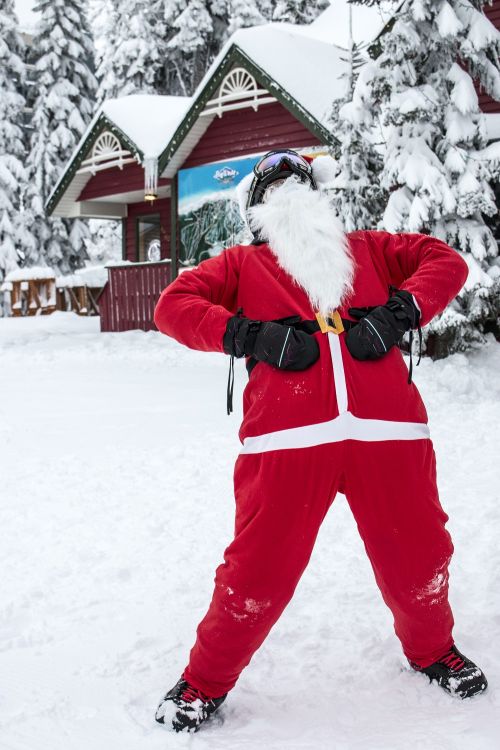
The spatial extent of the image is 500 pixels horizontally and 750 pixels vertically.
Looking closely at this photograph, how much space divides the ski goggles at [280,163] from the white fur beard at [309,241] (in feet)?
0.33

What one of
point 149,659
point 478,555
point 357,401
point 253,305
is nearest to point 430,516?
point 357,401

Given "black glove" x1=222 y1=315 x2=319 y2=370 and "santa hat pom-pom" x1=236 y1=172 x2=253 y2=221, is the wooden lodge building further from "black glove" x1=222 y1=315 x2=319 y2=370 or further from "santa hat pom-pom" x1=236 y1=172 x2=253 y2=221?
"black glove" x1=222 y1=315 x2=319 y2=370

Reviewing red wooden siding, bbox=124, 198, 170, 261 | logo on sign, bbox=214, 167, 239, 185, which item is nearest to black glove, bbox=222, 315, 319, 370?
logo on sign, bbox=214, 167, 239, 185

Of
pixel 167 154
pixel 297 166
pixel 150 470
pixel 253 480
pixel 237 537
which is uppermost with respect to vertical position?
pixel 167 154

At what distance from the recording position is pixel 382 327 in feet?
7.22

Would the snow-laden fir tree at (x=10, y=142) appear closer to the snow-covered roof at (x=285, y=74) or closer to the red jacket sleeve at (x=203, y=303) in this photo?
the snow-covered roof at (x=285, y=74)

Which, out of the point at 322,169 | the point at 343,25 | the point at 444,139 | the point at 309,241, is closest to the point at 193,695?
the point at 309,241

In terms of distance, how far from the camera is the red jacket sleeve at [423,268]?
7.61ft

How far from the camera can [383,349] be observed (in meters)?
2.22

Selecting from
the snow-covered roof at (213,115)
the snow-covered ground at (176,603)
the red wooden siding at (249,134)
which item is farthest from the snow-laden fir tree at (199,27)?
the snow-covered ground at (176,603)

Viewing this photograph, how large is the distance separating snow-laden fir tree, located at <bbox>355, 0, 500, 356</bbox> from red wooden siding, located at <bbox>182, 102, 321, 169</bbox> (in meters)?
4.66

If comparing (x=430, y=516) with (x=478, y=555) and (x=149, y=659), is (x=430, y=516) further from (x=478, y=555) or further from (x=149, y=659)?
(x=478, y=555)

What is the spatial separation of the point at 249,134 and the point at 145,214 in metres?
5.16

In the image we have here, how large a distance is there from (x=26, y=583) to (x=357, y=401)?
1.99m
